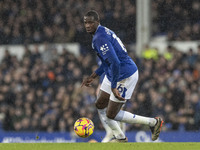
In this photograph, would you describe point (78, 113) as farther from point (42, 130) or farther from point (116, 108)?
point (116, 108)

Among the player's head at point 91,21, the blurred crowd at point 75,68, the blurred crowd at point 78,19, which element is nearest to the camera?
the player's head at point 91,21

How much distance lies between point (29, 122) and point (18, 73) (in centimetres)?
172

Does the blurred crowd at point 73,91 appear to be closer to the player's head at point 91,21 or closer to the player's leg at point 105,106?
the player's leg at point 105,106

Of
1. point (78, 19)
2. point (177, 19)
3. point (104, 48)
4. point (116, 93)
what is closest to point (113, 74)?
point (116, 93)

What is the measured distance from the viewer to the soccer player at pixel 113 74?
297 inches

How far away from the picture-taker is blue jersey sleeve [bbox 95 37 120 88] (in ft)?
24.5

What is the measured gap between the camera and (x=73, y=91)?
1459cm

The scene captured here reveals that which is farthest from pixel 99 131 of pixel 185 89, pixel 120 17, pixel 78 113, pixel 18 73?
pixel 120 17

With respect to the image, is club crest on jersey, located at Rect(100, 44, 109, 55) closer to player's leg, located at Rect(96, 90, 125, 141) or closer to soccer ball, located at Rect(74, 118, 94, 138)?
player's leg, located at Rect(96, 90, 125, 141)

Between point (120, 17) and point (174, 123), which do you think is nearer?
point (174, 123)

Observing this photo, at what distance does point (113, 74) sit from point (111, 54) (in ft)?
0.92

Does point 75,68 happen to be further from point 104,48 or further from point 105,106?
point 104,48

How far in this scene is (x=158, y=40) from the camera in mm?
16516

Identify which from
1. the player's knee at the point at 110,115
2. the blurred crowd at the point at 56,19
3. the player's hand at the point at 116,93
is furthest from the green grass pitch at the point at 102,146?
the blurred crowd at the point at 56,19
